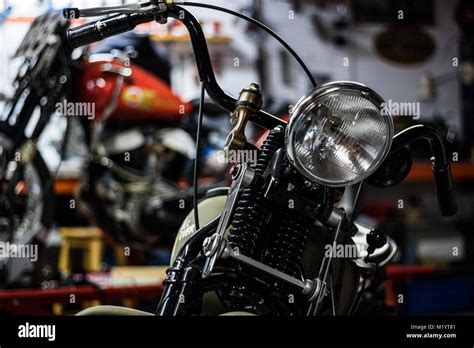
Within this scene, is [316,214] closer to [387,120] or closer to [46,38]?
[387,120]

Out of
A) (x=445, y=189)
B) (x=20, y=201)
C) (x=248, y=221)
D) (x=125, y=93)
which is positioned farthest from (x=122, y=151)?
(x=248, y=221)

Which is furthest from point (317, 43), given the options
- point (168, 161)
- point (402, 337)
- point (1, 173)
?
point (402, 337)

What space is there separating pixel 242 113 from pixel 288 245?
23 centimetres

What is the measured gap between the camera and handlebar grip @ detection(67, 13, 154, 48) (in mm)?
1336

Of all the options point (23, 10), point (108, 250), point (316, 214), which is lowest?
point (108, 250)

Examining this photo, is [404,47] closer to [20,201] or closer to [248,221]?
[20,201]

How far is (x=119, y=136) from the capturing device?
3543 millimetres

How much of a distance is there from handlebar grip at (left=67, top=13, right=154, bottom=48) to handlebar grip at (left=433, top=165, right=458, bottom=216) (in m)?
0.63

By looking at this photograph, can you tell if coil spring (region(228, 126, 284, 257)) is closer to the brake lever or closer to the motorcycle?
the brake lever

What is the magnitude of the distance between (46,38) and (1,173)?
0.49 meters

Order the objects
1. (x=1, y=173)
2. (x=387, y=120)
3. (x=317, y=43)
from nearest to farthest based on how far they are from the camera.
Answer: (x=387, y=120), (x=1, y=173), (x=317, y=43)

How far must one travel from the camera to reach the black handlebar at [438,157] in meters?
1.45

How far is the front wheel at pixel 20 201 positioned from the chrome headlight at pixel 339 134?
1.66 meters

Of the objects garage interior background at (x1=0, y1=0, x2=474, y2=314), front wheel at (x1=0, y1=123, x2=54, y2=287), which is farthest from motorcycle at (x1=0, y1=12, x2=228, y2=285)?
garage interior background at (x1=0, y1=0, x2=474, y2=314)
